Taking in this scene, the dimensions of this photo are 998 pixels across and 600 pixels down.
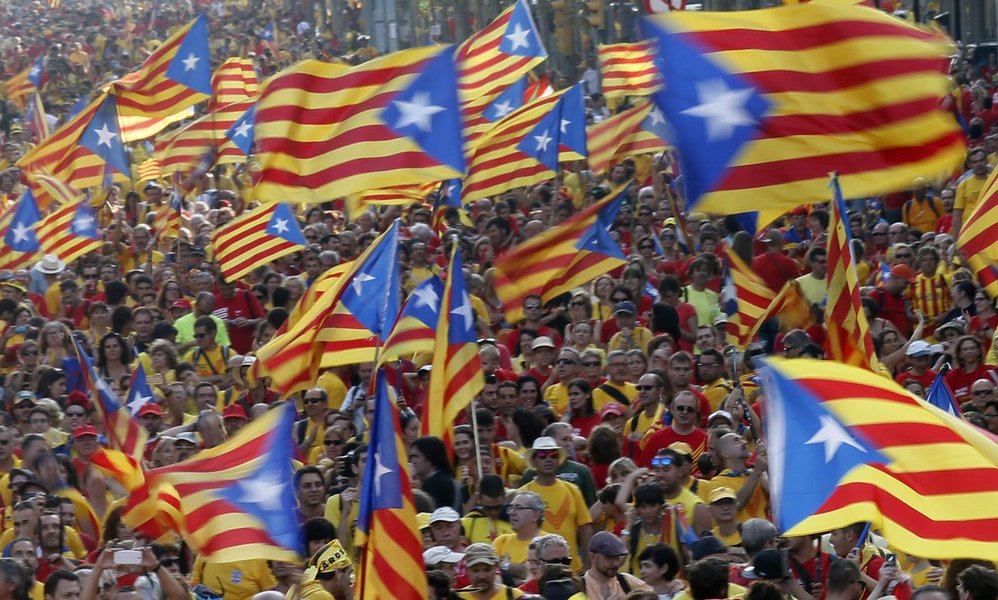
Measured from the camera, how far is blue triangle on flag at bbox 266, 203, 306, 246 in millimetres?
17609

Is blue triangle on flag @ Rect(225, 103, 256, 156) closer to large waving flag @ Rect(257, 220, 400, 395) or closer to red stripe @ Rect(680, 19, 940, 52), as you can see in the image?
large waving flag @ Rect(257, 220, 400, 395)

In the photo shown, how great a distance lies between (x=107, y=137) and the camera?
19.1m

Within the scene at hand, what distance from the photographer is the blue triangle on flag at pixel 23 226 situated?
63.6ft

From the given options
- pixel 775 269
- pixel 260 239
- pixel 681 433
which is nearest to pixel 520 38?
pixel 260 239

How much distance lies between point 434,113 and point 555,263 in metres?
2.51

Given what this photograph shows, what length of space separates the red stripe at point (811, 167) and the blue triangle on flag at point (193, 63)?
11.3 m

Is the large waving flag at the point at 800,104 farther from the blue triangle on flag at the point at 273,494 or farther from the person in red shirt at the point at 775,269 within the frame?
the person in red shirt at the point at 775,269

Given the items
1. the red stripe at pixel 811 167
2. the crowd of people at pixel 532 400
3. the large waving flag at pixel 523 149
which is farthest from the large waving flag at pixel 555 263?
the red stripe at pixel 811 167

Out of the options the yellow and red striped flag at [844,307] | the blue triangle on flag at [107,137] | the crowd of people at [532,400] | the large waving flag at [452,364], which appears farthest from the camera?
the blue triangle on flag at [107,137]

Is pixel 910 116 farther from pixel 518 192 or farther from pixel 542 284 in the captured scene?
pixel 518 192

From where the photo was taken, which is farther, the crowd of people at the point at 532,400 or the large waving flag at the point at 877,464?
the crowd of people at the point at 532,400

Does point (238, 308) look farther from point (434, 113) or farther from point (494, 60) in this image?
point (434, 113)

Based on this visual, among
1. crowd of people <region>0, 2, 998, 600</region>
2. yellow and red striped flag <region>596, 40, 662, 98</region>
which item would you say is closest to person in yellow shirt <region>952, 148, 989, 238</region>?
crowd of people <region>0, 2, 998, 600</region>

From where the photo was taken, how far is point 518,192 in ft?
75.8
